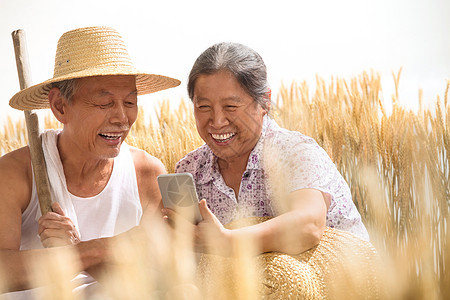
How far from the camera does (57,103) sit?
7.25 feet

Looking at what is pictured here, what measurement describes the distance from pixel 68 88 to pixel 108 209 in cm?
56

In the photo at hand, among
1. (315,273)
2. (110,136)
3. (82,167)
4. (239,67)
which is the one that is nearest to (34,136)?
(82,167)

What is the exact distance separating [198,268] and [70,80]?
92 centimetres

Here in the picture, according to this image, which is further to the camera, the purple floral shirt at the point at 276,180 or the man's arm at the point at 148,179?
the man's arm at the point at 148,179

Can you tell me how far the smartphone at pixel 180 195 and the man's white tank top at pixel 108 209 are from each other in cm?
57

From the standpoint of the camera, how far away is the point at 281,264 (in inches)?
68.5

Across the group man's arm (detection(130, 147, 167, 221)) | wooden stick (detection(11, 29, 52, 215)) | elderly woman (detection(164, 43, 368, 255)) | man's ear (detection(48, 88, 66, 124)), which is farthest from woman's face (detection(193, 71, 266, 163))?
wooden stick (detection(11, 29, 52, 215))

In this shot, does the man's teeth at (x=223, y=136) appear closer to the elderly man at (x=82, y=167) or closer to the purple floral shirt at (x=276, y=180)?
the purple floral shirt at (x=276, y=180)


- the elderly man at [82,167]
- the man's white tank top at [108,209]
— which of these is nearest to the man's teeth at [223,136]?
the elderly man at [82,167]

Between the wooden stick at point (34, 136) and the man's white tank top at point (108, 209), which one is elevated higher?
the wooden stick at point (34, 136)

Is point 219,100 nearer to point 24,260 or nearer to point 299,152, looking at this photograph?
point 299,152

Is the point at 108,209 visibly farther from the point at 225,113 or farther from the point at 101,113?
the point at 225,113

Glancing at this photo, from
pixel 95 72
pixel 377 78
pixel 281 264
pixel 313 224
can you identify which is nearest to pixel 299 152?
pixel 313 224

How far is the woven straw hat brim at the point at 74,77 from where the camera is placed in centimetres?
204
